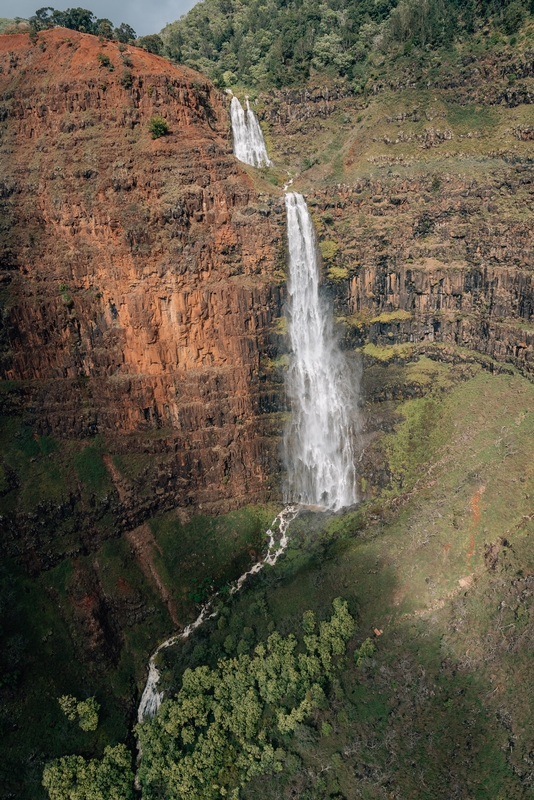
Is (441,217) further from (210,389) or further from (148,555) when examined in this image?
(148,555)

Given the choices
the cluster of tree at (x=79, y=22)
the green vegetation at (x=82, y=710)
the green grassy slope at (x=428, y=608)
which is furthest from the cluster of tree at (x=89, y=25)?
the green vegetation at (x=82, y=710)

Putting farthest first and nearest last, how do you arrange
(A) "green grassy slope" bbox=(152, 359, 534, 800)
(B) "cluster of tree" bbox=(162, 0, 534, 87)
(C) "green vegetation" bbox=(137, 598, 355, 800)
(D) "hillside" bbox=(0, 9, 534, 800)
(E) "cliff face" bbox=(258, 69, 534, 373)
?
(B) "cluster of tree" bbox=(162, 0, 534, 87), (E) "cliff face" bbox=(258, 69, 534, 373), (D) "hillside" bbox=(0, 9, 534, 800), (C) "green vegetation" bbox=(137, 598, 355, 800), (A) "green grassy slope" bbox=(152, 359, 534, 800)

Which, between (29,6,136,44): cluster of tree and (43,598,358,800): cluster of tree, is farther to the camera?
(29,6,136,44): cluster of tree

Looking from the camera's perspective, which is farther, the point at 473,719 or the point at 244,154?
the point at 244,154

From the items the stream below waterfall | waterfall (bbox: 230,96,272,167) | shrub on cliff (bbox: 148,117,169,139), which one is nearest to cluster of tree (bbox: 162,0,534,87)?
waterfall (bbox: 230,96,272,167)

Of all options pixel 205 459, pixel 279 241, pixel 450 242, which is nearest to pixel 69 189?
pixel 279 241

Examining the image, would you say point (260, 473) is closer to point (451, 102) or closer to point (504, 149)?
point (504, 149)

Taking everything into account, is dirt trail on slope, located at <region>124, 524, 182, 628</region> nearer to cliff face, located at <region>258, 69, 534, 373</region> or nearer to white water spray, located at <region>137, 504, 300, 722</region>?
white water spray, located at <region>137, 504, 300, 722</region>
